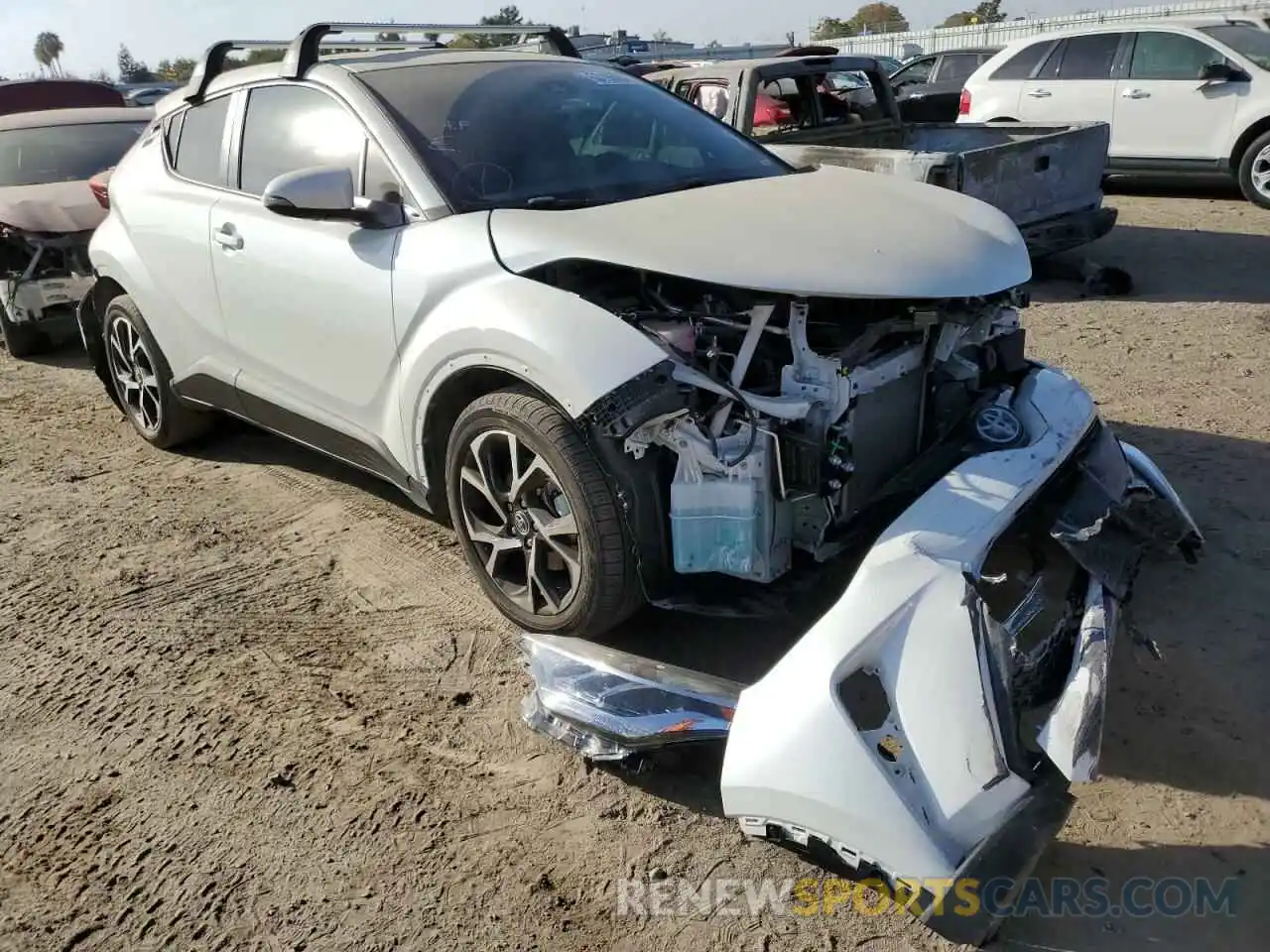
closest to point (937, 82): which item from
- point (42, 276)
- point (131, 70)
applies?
point (42, 276)

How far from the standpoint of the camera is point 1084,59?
10758 mm

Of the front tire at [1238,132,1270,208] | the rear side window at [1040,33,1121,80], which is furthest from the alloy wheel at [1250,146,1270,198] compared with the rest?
the rear side window at [1040,33,1121,80]

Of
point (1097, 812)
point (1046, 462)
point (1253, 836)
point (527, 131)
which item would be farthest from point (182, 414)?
point (1253, 836)

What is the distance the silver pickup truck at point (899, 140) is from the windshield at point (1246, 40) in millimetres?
3466

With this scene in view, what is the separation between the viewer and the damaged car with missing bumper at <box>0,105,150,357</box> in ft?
22.5

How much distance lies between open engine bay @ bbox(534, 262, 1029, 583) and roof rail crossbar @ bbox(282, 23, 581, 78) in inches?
65.7

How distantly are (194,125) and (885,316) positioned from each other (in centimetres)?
326

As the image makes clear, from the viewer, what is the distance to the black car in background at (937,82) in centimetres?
1195

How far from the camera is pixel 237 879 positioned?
2545 mm

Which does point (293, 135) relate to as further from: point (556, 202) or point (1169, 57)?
point (1169, 57)

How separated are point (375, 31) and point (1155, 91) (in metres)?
8.85

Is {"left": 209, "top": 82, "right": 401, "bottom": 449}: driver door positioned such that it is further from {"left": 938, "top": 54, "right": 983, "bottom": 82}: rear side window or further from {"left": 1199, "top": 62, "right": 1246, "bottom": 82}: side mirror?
{"left": 938, "top": 54, "right": 983, "bottom": 82}: rear side window

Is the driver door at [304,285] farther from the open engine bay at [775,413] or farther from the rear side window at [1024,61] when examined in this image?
the rear side window at [1024,61]

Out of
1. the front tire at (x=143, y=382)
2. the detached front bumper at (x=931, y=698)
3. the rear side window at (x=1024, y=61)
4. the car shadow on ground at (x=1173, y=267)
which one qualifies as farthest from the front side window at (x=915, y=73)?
the detached front bumper at (x=931, y=698)
